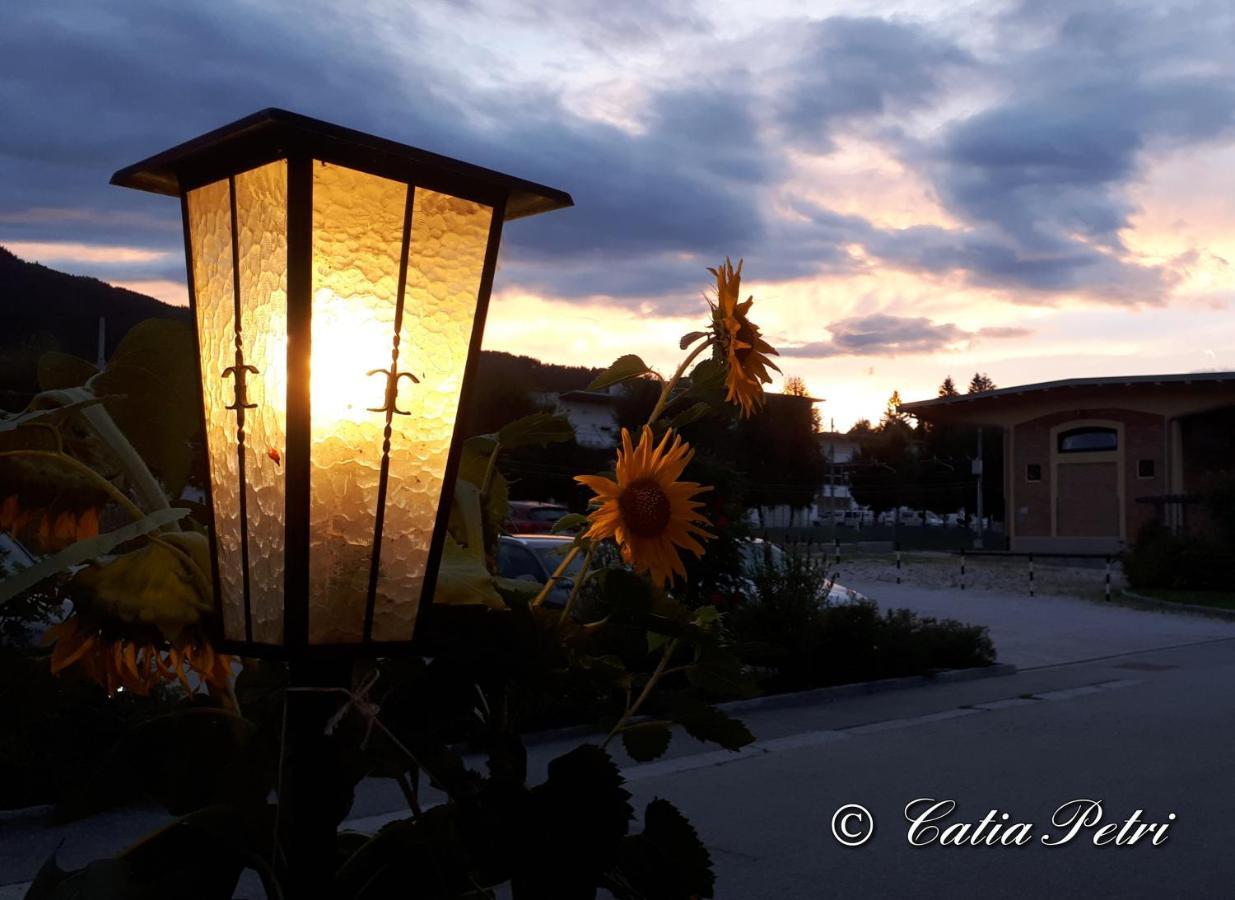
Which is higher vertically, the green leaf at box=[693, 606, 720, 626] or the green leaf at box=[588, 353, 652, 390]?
the green leaf at box=[588, 353, 652, 390]

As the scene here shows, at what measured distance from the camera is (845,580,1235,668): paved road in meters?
16.5

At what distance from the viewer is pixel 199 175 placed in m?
1.43

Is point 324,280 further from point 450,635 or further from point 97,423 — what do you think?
point 450,635

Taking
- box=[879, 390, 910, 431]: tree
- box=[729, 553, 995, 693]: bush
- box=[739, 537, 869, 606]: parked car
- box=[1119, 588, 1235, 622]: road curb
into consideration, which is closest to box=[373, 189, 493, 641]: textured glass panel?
box=[729, 553, 995, 693]: bush

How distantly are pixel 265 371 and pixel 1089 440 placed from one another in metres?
47.0

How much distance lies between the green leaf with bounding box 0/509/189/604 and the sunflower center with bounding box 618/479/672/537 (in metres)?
0.65

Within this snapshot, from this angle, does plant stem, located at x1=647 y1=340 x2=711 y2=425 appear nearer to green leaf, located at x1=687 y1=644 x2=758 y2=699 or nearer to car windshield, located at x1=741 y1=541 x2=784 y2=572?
green leaf, located at x1=687 y1=644 x2=758 y2=699

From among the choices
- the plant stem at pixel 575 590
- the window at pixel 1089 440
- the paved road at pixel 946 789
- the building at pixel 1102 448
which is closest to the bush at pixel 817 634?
the paved road at pixel 946 789

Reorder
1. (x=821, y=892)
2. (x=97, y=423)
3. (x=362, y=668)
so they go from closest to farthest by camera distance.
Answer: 1. (x=97, y=423)
2. (x=362, y=668)
3. (x=821, y=892)

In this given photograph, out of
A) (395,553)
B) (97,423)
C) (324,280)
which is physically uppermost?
(324,280)

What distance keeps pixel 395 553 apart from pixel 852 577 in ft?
105

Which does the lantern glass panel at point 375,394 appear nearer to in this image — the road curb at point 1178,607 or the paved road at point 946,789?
the paved road at point 946,789

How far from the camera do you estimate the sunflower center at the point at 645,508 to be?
163cm

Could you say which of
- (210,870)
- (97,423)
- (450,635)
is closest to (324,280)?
(97,423)
